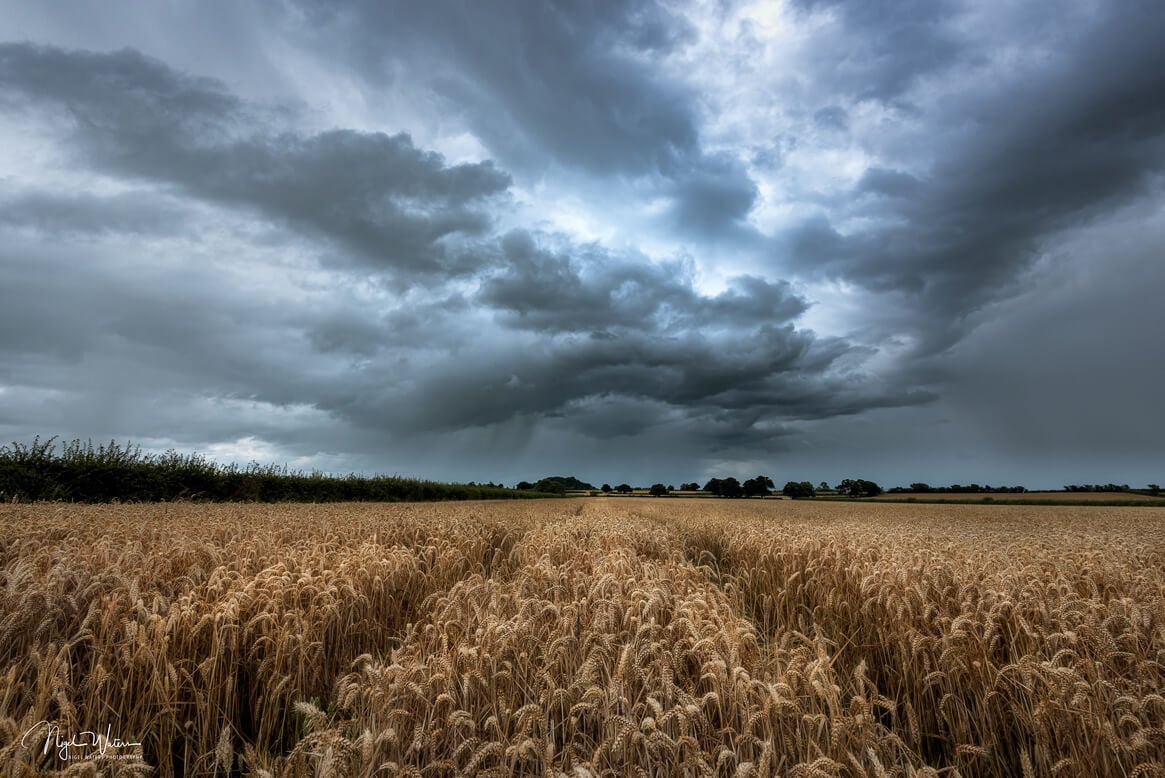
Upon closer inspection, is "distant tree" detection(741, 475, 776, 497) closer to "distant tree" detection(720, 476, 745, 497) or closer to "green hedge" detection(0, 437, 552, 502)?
"distant tree" detection(720, 476, 745, 497)

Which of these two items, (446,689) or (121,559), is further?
(121,559)

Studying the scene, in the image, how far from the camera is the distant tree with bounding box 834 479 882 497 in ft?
279

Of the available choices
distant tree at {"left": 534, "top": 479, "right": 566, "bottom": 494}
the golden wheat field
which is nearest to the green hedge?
the golden wheat field

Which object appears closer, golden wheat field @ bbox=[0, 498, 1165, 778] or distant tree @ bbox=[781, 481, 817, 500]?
golden wheat field @ bbox=[0, 498, 1165, 778]

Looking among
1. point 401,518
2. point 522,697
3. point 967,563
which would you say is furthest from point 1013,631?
point 401,518

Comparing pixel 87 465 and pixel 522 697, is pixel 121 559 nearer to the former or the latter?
pixel 522 697

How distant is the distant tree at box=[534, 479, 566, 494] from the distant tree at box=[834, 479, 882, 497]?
49387mm

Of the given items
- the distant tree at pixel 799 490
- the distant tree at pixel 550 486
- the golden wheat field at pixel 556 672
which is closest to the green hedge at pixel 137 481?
the golden wheat field at pixel 556 672

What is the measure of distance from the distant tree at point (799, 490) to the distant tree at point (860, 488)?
5.23 metres

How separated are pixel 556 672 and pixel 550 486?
101016 mm

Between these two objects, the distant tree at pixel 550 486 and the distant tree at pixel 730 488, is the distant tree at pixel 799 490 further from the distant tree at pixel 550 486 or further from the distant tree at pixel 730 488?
the distant tree at pixel 550 486

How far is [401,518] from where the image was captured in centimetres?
1342

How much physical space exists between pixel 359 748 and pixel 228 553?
5.58 meters

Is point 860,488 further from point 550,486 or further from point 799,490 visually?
point 550,486
